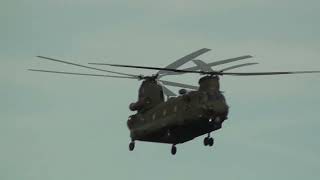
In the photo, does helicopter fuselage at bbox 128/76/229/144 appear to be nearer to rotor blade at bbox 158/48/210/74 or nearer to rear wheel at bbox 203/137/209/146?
rear wheel at bbox 203/137/209/146

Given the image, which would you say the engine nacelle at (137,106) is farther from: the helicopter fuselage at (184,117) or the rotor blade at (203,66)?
the rotor blade at (203,66)

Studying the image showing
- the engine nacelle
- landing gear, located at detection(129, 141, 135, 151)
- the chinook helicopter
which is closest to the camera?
the chinook helicopter

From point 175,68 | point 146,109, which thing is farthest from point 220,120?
point 146,109

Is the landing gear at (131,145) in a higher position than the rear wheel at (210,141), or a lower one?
lower

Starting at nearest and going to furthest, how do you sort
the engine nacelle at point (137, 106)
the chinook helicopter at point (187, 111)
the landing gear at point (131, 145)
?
the chinook helicopter at point (187, 111)
the engine nacelle at point (137, 106)
the landing gear at point (131, 145)

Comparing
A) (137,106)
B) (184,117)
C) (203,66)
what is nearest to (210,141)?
(184,117)

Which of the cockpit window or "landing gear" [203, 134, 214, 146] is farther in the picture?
"landing gear" [203, 134, 214, 146]

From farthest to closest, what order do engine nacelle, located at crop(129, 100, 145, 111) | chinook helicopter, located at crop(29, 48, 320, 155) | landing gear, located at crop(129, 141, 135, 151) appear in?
landing gear, located at crop(129, 141, 135, 151) → engine nacelle, located at crop(129, 100, 145, 111) → chinook helicopter, located at crop(29, 48, 320, 155)

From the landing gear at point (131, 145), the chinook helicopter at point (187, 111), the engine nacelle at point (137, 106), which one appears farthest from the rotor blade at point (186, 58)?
the landing gear at point (131, 145)

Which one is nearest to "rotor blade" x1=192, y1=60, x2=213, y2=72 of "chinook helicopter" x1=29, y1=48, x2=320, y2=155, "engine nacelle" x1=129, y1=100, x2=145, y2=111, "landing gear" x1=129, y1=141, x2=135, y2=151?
"chinook helicopter" x1=29, y1=48, x2=320, y2=155

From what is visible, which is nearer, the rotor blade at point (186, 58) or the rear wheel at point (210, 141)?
the rotor blade at point (186, 58)

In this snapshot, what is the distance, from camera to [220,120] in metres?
68.7

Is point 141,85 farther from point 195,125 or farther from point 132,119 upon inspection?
point 195,125

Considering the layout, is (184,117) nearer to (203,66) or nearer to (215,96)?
(215,96)
